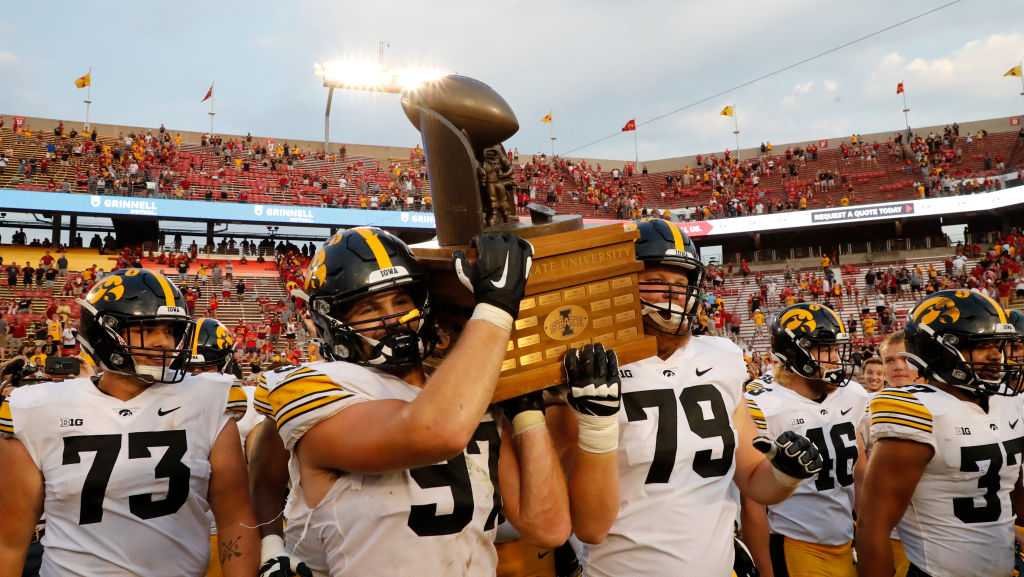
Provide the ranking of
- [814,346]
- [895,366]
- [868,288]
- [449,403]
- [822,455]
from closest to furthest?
[449,403] < [822,455] < [814,346] < [895,366] < [868,288]

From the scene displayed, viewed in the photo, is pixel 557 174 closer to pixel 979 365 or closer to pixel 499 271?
pixel 979 365

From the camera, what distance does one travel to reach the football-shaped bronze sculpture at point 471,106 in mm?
2375

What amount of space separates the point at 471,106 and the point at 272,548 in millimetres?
1784

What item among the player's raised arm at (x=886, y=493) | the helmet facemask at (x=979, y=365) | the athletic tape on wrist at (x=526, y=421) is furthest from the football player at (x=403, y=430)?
the helmet facemask at (x=979, y=365)

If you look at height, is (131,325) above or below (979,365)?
above

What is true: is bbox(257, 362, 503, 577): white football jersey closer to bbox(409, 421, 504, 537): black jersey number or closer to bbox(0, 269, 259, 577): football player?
bbox(409, 421, 504, 537): black jersey number

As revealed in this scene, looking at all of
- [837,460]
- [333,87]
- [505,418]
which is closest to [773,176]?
[333,87]

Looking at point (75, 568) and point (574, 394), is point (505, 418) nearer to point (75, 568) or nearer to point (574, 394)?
point (574, 394)

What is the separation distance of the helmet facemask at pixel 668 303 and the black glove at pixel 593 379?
1.92 feet

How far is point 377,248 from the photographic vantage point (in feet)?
7.36

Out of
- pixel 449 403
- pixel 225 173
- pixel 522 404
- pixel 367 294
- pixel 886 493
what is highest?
pixel 225 173

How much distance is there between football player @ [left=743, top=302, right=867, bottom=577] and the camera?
4.20 m

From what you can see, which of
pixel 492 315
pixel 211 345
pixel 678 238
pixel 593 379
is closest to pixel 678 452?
pixel 593 379

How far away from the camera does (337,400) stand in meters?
1.96
